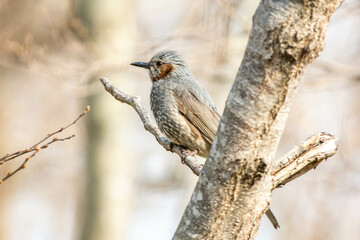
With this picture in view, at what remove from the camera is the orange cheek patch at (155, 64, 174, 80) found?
5645mm

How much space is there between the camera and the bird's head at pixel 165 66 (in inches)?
223

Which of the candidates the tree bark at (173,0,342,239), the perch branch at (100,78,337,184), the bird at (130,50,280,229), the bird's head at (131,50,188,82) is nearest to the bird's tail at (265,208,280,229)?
the perch branch at (100,78,337,184)

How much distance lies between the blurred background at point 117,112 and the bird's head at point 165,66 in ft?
4.09

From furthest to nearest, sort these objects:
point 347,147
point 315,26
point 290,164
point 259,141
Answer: point 347,147, point 290,164, point 259,141, point 315,26

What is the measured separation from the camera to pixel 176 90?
5367 mm

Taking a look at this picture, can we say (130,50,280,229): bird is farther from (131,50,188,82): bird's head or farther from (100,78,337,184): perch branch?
(100,78,337,184): perch branch

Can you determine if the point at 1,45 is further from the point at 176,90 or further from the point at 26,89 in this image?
the point at 26,89

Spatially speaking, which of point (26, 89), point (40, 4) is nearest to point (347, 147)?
point (40, 4)

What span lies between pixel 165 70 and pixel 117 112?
5.01m

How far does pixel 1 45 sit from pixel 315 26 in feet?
22.0

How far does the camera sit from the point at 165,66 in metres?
5.70

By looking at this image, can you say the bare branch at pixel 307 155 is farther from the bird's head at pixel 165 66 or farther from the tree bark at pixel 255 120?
the bird's head at pixel 165 66

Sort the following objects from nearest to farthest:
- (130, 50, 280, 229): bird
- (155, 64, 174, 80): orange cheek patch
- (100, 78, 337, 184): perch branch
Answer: (100, 78, 337, 184): perch branch < (130, 50, 280, 229): bird < (155, 64, 174, 80): orange cheek patch

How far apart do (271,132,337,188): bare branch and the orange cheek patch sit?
8.56 ft
